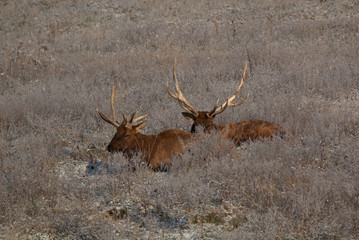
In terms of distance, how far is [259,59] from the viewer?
420 inches

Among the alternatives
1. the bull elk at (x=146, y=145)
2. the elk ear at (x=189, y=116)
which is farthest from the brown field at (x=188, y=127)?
the elk ear at (x=189, y=116)

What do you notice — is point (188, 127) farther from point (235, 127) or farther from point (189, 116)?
point (235, 127)

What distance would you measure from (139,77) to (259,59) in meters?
3.03

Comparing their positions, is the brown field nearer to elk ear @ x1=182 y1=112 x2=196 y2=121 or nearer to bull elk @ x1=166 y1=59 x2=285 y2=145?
bull elk @ x1=166 y1=59 x2=285 y2=145

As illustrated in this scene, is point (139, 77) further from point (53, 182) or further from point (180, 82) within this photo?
point (53, 182)

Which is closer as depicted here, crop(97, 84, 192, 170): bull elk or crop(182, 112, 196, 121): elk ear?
crop(97, 84, 192, 170): bull elk

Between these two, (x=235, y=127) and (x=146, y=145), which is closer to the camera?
(x=146, y=145)

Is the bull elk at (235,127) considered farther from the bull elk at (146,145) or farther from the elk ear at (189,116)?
the bull elk at (146,145)

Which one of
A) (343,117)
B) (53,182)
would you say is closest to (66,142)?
(53,182)

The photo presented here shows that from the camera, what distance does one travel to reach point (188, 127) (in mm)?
7293

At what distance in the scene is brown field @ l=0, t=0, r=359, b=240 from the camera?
14.2ft

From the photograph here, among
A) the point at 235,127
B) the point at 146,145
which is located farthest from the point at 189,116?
the point at 146,145

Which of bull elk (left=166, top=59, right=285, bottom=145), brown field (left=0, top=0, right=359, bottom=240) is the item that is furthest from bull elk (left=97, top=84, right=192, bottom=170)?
bull elk (left=166, top=59, right=285, bottom=145)

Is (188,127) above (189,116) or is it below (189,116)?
below
